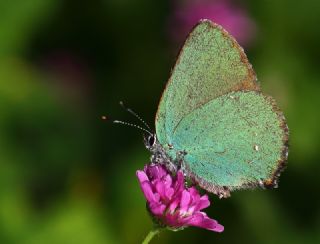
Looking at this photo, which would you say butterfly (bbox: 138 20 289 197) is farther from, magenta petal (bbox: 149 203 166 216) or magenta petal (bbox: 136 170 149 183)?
magenta petal (bbox: 149 203 166 216)

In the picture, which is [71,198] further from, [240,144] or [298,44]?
[298,44]

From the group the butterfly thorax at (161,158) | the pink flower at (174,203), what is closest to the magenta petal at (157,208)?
the pink flower at (174,203)

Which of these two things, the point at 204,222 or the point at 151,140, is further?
the point at 151,140

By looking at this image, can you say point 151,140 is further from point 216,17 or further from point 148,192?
point 216,17

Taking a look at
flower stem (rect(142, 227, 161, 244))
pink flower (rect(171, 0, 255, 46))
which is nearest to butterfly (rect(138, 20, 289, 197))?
flower stem (rect(142, 227, 161, 244))

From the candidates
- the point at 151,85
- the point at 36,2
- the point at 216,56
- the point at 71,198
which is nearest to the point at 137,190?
the point at 71,198

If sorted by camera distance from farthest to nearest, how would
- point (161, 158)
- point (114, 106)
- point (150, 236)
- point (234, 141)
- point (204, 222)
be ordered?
point (114, 106), point (234, 141), point (161, 158), point (204, 222), point (150, 236)

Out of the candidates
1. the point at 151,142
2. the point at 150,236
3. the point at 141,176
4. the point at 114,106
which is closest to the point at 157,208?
the point at 141,176

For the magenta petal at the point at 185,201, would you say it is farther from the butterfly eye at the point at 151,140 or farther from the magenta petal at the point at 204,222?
the butterfly eye at the point at 151,140
